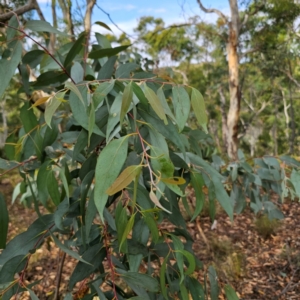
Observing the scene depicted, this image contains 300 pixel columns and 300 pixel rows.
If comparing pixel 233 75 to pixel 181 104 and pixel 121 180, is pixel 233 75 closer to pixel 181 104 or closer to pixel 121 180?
pixel 181 104

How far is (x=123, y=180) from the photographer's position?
374 millimetres

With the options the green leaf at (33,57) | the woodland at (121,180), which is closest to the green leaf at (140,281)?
the woodland at (121,180)

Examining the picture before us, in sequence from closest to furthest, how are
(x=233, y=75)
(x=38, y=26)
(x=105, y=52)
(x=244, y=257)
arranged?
(x=38, y=26) < (x=105, y=52) < (x=244, y=257) < (x=233, y=75)

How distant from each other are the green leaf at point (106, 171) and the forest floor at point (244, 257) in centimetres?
127

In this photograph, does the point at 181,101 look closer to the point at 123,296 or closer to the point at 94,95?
the point at 94,95

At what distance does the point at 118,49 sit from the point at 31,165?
0.32 metres

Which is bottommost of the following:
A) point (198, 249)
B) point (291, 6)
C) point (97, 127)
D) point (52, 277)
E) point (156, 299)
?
point (52, 277)

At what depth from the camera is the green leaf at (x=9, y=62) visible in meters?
0.55

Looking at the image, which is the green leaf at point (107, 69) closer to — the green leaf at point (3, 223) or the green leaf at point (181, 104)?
the green leaf at point (181, 104)

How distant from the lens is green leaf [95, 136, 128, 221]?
0.40 metres

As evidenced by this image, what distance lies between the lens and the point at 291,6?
7211 millimetres

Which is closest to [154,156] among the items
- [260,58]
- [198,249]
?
[198,249]

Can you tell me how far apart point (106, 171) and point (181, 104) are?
0.64ft

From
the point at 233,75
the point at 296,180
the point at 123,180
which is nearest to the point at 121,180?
the point at 123,180
